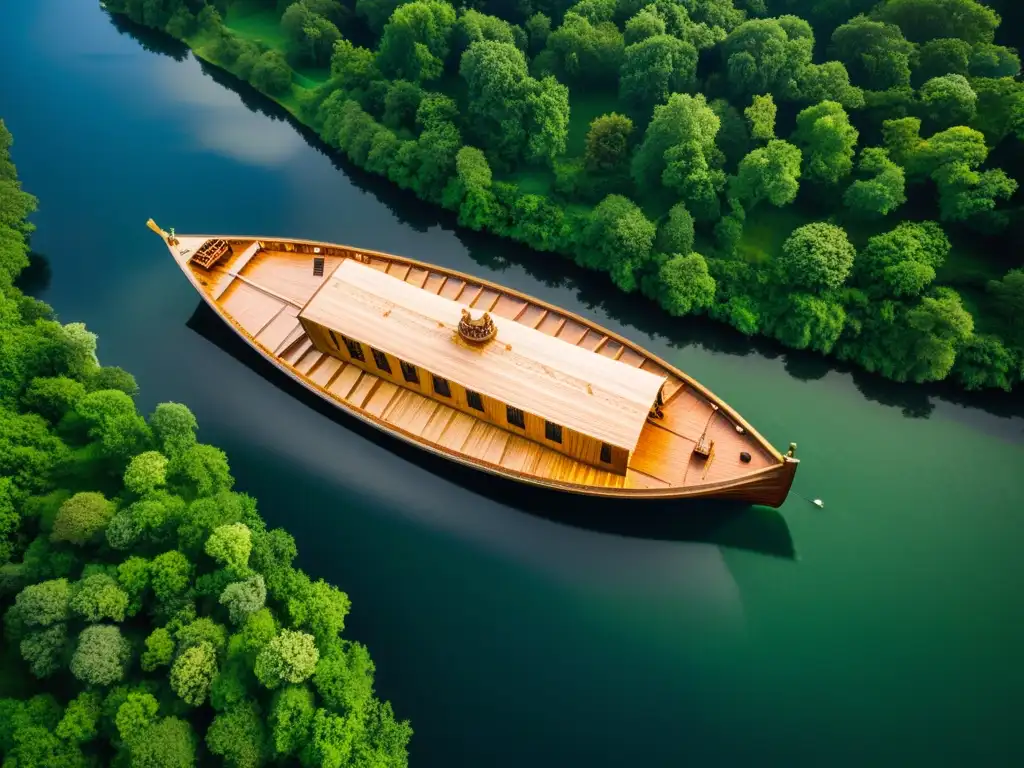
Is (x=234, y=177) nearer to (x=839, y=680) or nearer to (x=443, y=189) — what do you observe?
(x=443, y=189)

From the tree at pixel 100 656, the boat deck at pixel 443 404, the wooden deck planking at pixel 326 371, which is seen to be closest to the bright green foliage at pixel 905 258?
the boat deck at pixel 443 404

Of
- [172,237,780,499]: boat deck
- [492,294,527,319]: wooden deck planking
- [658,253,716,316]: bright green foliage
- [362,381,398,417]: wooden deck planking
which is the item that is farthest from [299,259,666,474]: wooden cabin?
[658,253,716,316]: bright green foliage

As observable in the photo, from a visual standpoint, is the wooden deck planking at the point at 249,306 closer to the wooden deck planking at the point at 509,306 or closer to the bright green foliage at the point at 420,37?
the wooden deck planking at the point at 509,306

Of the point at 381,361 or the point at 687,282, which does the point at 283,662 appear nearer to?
the point at 381,361

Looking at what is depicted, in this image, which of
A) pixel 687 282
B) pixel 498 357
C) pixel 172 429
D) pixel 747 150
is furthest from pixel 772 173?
pixel 172 429

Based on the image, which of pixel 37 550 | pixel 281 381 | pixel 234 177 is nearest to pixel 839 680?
pixel 281 381

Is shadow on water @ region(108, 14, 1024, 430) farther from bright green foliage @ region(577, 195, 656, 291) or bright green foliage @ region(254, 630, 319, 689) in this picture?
bright green foliage @ region(254, 630, 319, 689)
